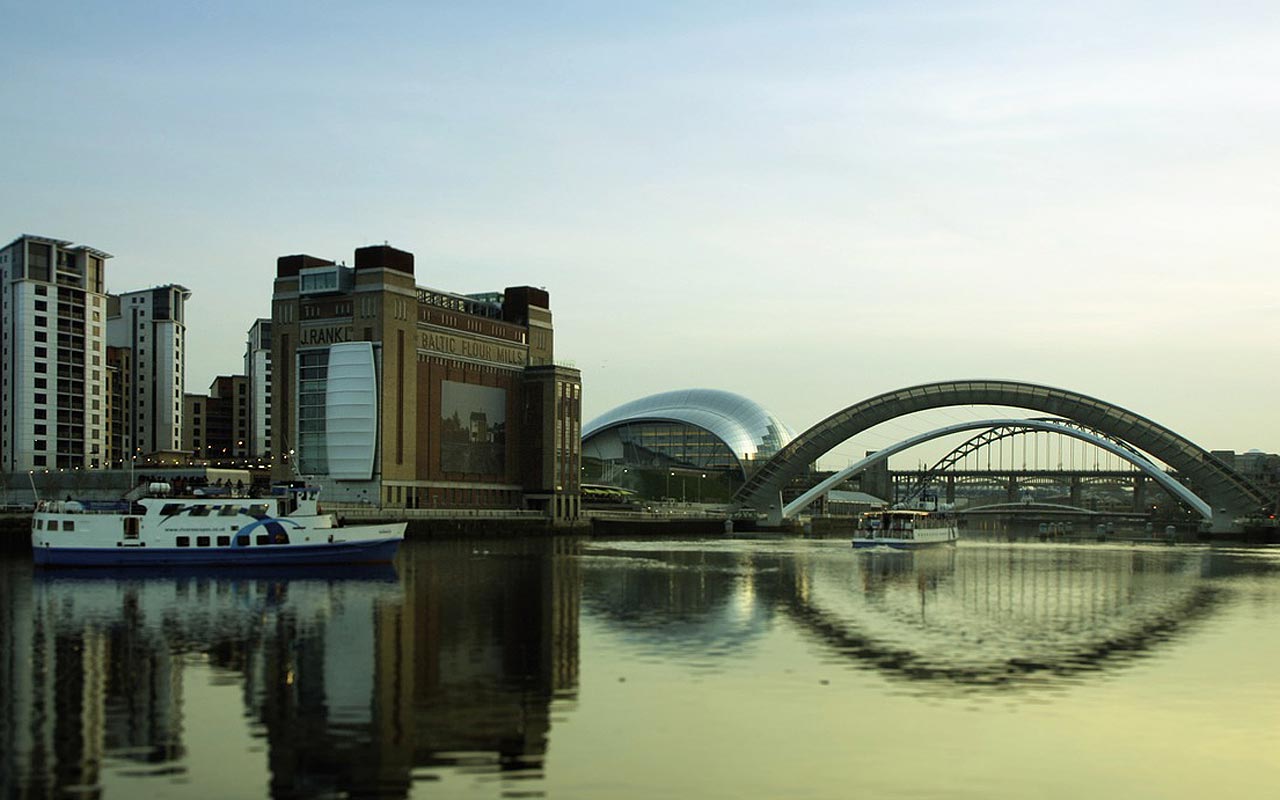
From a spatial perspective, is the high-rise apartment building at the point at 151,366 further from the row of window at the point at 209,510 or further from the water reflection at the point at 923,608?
the row of window at the point at 209,510

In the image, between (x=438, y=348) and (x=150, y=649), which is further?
(x=438, y=348)

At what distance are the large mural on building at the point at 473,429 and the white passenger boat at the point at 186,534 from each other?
71.6m

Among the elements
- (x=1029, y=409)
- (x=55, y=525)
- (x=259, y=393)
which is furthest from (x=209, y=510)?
(x=259, y=393)

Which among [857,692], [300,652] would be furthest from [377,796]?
[300,652]

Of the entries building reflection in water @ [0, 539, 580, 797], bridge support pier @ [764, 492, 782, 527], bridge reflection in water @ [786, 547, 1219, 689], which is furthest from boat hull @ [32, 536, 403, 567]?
bridge support pier @ [764, 492, 782, 527]

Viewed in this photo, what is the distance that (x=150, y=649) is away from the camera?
3462cm

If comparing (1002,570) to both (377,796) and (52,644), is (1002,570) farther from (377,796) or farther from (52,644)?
(377,796)

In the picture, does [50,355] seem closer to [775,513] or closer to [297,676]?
[775,513]

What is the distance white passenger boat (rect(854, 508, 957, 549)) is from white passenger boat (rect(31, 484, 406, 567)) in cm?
5123

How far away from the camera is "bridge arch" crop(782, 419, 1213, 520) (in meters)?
152

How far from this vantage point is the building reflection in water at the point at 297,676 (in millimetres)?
21406

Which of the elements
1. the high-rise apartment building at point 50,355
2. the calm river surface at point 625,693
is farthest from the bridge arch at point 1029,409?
the calm river surface at point 625,693

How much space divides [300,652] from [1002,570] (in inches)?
2096

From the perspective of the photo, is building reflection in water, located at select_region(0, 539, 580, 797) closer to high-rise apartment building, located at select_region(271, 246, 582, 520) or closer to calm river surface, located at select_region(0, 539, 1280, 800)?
calm river surface, located at select_region(0, 539, 1280, 800)
